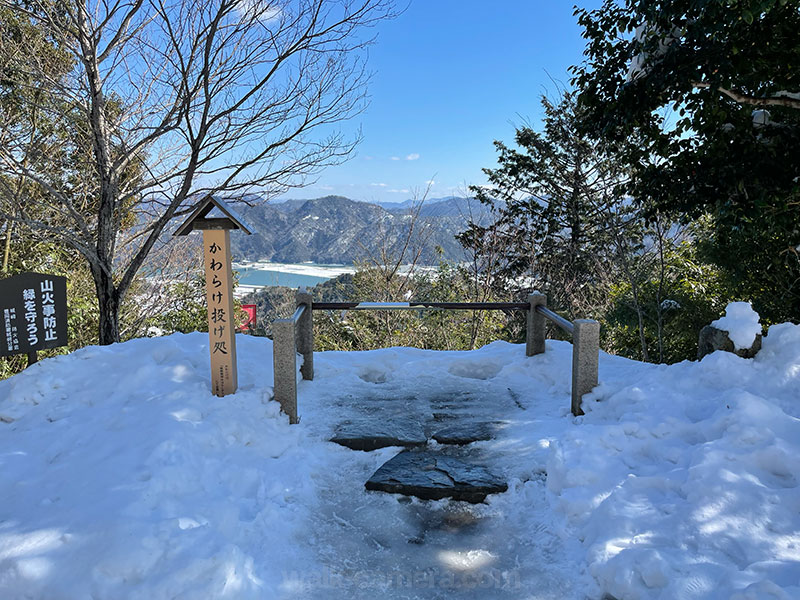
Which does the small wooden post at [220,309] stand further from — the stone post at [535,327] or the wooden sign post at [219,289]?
the stone post at [535,327]

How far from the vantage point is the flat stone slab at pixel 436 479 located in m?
3.62

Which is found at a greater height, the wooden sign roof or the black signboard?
the wooden sign roof

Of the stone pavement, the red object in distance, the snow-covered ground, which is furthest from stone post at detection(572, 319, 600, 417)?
the red object in distance

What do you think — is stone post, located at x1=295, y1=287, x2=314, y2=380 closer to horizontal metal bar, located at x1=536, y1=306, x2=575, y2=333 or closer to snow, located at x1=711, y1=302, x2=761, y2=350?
horizontal metal bar, located at x1=536, y1=306, x2=575, y2=333

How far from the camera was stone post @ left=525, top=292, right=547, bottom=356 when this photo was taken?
644cm

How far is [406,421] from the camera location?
16.4 ft

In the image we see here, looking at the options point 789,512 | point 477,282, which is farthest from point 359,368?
point 477,282

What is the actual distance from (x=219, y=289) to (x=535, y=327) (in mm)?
4045

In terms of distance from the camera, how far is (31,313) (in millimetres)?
5656

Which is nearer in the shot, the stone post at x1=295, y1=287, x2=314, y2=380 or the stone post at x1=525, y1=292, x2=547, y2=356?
the stone post at x1=295, y1=287, x2=314, y2=380

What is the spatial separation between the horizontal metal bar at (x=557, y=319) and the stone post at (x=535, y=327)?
0.08 metres

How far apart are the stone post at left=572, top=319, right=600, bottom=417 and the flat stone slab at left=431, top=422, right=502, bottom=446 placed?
826 millimetres

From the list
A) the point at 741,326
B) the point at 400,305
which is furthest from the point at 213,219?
the point at 741,326

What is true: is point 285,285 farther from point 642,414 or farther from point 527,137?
point 642,414
